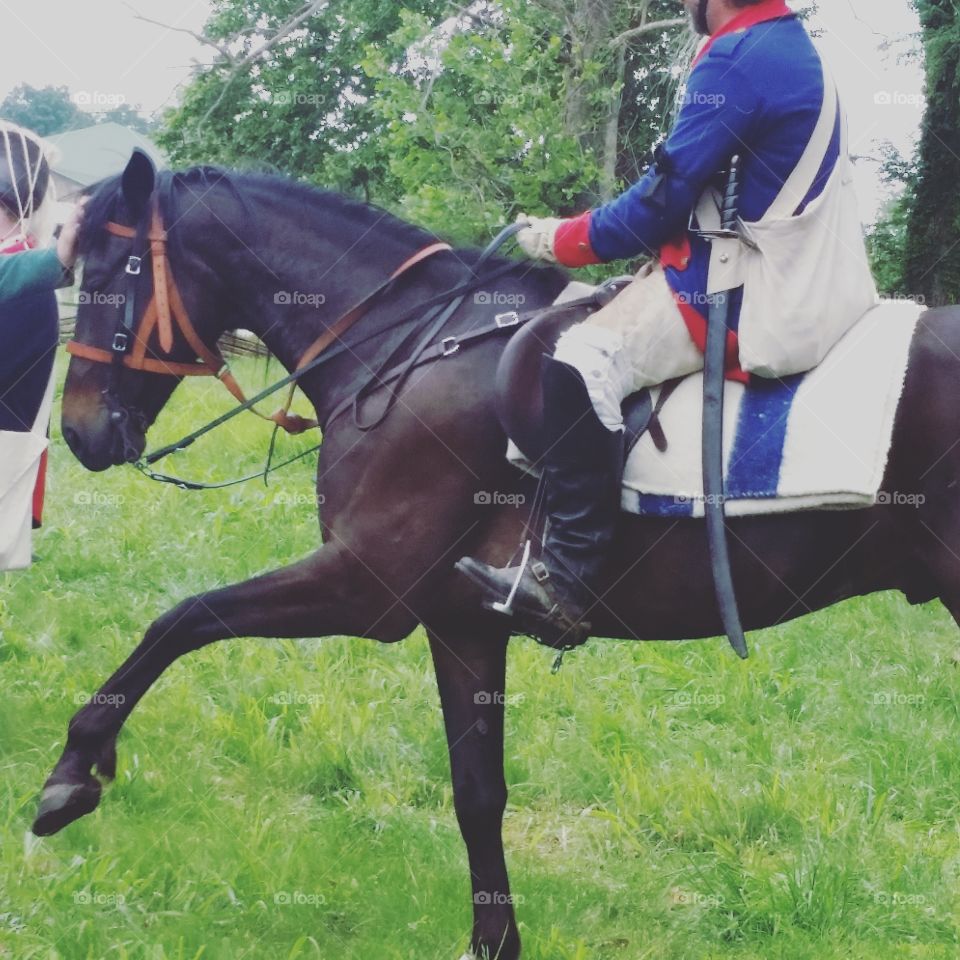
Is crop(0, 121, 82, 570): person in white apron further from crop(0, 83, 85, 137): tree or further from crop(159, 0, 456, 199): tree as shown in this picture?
crop(0, 83, 85, 137): tree

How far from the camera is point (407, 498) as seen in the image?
3.66 metres

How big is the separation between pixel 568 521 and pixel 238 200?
1.60m

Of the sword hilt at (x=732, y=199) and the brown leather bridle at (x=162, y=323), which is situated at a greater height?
the sword hilt at (x=732, y=199)

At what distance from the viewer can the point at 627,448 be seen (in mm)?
3441

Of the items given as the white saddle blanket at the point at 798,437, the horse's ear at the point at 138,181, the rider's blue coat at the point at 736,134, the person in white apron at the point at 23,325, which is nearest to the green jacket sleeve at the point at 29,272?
the person in white apron at the point at 23,325

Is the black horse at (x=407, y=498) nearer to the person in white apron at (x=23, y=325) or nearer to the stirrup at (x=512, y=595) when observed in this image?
the stirrup at (x=512, y=595)

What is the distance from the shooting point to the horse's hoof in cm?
370

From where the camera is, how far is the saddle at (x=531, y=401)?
11.3 feet

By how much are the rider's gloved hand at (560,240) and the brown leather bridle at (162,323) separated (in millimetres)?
411

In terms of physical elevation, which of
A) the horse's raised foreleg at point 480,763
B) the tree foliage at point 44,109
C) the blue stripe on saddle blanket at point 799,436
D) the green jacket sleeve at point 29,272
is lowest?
the tree foliage at point 44,109

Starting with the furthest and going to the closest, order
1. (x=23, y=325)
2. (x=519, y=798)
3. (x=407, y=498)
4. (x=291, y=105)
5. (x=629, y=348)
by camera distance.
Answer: (x=291, y=105)
(x=519, y=798)
(x=23, y=325)
(x=407, y=498)
(x=629, y=348)

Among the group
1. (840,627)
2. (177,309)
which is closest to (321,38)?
(840,627)

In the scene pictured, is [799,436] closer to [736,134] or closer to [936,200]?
[736,134]

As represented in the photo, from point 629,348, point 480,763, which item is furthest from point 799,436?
point 480,763
